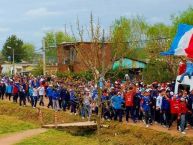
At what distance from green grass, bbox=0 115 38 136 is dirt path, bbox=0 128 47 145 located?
3.03 ft

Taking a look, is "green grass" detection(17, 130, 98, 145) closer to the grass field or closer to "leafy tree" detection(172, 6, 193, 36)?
the grass field

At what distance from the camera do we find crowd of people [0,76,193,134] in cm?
2491

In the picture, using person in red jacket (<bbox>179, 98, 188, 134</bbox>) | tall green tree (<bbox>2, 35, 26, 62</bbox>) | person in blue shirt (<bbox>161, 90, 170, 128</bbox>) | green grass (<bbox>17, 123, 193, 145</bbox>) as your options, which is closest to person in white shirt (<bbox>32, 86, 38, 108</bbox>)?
green grass (<bbox>17, 123, 193, 145</bbox>)

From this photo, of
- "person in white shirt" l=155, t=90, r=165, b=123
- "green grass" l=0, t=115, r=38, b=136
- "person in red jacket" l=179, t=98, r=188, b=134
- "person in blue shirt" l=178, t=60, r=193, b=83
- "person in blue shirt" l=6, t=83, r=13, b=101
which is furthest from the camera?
"person in blue shirt" l=6, t=83, r=13, b=101

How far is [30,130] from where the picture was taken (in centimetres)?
2855

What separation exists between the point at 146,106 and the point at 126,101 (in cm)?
166

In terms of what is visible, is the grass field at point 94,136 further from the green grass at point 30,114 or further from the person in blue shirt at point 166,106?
the person in blue shirt at point 166,106

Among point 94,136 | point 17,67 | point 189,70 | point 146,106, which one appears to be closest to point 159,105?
point 146,106

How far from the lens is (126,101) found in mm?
27906

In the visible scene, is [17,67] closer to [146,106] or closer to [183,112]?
[146,106]

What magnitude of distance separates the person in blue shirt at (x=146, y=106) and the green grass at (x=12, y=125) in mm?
6875

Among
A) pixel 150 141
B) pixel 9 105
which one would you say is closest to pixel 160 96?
pixel 150 141

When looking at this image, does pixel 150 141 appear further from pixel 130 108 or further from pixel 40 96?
pixel 40 96

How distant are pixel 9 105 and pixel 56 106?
5.64m
